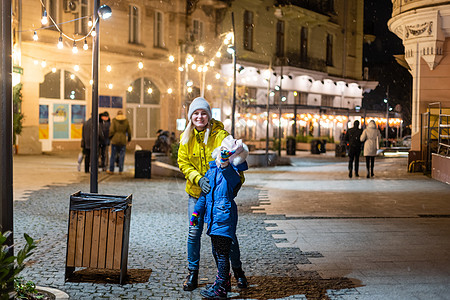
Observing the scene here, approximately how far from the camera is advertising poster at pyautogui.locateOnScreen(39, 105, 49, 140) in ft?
99.1

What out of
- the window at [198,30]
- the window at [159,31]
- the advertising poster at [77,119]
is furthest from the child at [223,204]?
the window at [198,30]

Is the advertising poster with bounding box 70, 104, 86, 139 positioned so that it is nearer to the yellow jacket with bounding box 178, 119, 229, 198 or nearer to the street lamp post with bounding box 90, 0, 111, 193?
the street lamp post with bounding box 90, 0, 111, 193

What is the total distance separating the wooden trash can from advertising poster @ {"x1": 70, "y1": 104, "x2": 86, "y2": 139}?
2655 centimetres

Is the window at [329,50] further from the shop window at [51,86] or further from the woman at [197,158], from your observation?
the woman at [197,158]

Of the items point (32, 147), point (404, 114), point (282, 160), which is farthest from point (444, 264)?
point (404, 114)

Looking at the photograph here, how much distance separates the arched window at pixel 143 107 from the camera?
114ft

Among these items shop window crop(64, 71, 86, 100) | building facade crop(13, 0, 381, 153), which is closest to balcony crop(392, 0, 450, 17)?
building facade crop(13, 0, 381, 153)

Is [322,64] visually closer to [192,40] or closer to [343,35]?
[343,35]

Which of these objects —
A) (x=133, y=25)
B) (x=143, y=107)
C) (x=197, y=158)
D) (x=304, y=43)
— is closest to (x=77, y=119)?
(x=143, y=107)

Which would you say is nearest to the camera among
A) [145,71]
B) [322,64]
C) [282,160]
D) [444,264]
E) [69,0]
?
[444,264]

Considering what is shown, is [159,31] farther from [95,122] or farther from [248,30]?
[95,122]

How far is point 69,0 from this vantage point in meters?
29.0

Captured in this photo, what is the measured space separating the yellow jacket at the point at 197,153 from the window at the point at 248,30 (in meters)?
35.9

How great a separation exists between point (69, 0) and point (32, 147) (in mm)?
7574
